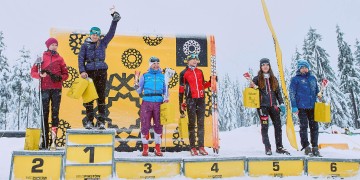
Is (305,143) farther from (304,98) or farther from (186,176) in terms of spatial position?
(186,176)

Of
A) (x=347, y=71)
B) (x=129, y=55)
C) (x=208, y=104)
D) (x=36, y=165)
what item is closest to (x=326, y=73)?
(x=347, y=71)

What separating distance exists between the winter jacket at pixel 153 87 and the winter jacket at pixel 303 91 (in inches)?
100

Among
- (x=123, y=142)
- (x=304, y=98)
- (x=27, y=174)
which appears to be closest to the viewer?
(x=27, y=174)

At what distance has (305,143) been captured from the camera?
19.6 ft

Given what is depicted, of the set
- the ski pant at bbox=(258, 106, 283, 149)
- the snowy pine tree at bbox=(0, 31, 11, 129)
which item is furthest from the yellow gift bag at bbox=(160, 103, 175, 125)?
the snowy pine tree at bbox=(0, 31, 11, 129)

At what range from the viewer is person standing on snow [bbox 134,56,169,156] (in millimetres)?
5340

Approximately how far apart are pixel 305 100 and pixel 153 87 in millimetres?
2948

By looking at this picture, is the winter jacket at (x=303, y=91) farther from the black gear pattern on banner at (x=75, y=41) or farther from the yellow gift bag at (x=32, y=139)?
the black gear pattern on banner at (x=75, y=41)

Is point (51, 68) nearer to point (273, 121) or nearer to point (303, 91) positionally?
point (273, 121)

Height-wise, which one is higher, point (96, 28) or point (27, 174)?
point (96, 28)

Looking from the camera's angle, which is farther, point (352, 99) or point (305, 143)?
point (352, 99)

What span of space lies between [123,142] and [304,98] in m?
4.15

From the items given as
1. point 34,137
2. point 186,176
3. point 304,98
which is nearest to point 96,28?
point 34,137

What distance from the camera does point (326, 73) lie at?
32.5m
